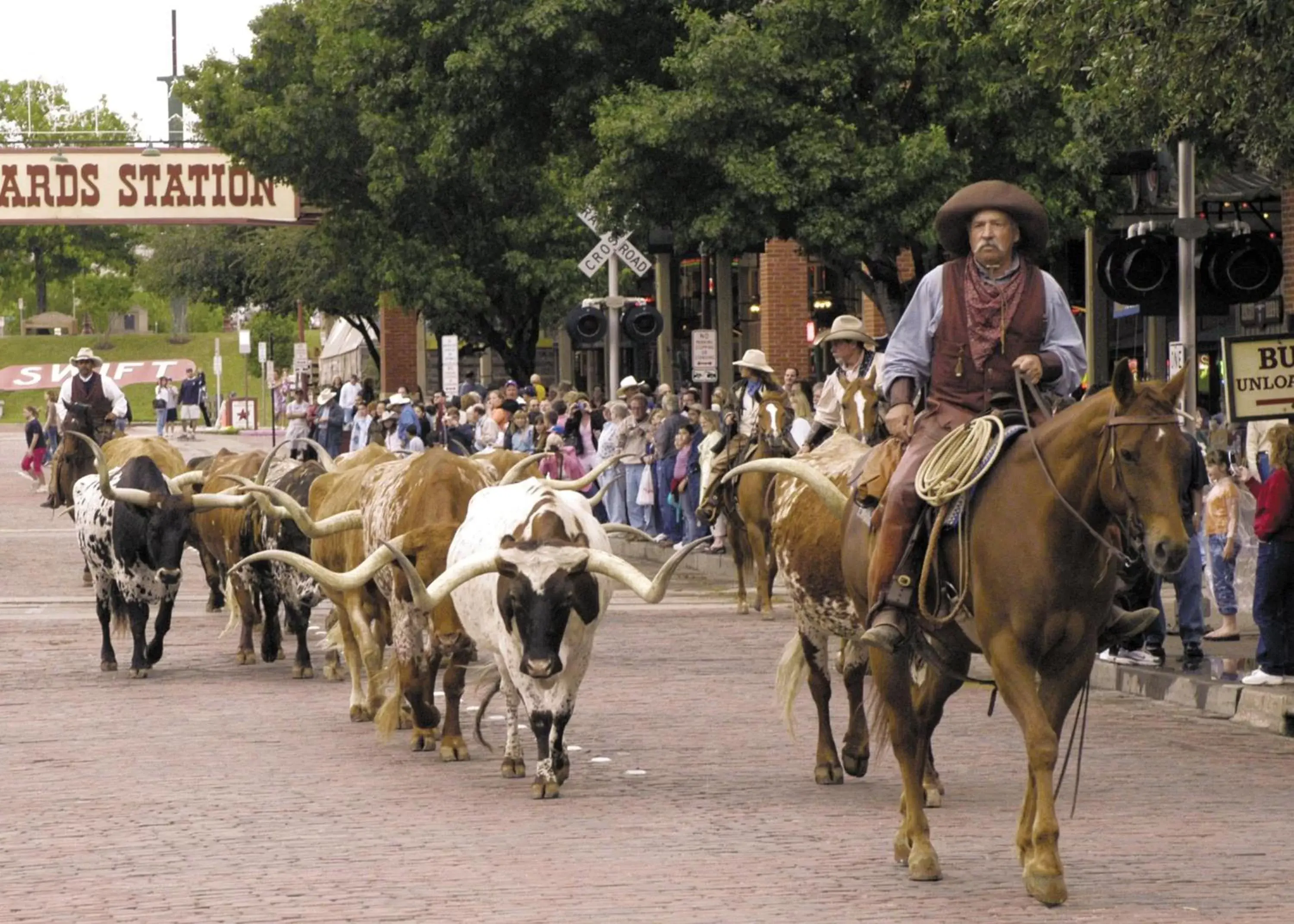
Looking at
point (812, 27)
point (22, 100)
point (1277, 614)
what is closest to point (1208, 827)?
point (1277, 614)

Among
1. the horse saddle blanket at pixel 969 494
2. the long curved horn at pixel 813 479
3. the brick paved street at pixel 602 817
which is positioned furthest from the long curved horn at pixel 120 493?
the horse saddle blanket at pixel 969 494

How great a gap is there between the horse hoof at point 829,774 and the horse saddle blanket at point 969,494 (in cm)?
282

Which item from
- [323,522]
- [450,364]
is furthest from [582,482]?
[450,364]

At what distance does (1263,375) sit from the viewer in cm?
1519

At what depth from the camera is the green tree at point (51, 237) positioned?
94938 millimetres

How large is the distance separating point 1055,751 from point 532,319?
38849mm

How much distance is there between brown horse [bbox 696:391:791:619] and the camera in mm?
20562

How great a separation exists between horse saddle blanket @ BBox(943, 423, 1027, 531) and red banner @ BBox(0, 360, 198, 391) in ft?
278

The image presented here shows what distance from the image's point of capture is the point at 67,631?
66.3 feet

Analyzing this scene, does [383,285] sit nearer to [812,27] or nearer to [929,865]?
[812,27]

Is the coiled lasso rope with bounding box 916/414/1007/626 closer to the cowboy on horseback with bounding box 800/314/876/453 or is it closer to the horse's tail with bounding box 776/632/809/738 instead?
the horse's tail with bounding box 776/632/809/738

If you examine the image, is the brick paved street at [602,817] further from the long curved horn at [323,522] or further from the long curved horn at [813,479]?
the long curved horn at [813,479]

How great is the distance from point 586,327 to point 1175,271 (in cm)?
1349

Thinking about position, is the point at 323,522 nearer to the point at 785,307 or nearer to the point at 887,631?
the point at 887,631
